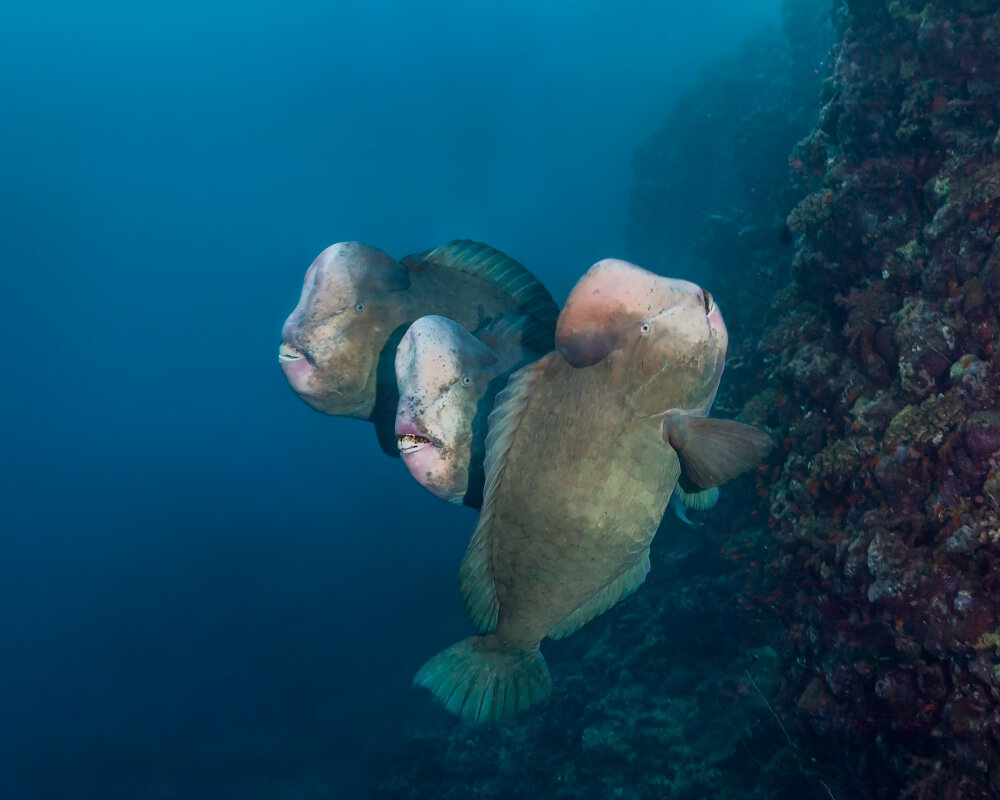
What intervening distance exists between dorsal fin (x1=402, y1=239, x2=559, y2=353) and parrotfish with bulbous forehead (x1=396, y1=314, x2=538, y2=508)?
441 mm

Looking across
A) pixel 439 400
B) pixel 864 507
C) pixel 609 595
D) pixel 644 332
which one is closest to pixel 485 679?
pixel 609 595

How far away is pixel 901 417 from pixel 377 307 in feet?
12.1

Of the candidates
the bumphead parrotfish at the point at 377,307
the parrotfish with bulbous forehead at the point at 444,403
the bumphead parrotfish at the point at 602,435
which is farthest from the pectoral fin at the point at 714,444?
the bumphead parrotfish at the point at 377,307

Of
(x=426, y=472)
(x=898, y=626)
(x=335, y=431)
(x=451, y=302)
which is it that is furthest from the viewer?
(x=335, y=431)

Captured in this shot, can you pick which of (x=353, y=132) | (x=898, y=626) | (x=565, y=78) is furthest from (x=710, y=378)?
(x=353, y=132)

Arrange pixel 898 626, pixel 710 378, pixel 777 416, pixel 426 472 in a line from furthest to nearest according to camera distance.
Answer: pixel 777 416 < pixel 898 626 < pixel 426 472 < pixel 710 378

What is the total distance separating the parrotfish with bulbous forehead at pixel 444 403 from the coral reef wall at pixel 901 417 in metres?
2.70

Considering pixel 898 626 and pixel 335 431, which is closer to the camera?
pixel 898 626

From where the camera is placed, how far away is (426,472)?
3076mm

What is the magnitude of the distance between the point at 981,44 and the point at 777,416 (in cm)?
378

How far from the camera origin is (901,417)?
3807mm

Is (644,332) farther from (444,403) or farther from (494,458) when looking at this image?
(444,403)

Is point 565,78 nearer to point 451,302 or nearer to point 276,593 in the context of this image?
point 276,593

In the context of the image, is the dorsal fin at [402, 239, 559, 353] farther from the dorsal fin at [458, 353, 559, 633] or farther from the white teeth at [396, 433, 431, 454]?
the white teeth at [396, 433, 431, 454]
